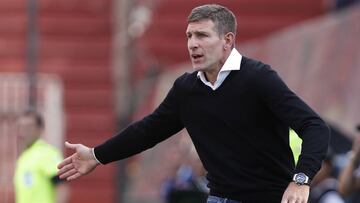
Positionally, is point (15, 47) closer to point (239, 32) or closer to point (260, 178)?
point (239, 32)

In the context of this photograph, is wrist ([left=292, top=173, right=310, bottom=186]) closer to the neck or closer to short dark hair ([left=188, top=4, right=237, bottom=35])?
the neck

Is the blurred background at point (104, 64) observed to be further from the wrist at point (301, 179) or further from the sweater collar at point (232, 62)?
the wrist at point (301, 179)

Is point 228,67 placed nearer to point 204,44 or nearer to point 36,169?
point 204,44

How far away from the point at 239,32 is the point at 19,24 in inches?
155

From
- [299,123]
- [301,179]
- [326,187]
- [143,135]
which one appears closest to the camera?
[301,179]

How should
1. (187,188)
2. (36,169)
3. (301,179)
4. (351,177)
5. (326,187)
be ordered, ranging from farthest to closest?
(187,188) < (36,169) < (326,187) < (351,177) < (301,179)

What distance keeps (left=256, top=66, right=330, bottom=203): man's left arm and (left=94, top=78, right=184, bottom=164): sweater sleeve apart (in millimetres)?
724

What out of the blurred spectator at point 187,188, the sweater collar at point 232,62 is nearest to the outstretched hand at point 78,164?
the sweater collar at point 232,62

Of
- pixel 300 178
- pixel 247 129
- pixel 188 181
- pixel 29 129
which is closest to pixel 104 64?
pixel 188 181

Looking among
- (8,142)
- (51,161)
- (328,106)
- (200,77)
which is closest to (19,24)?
(8,142)

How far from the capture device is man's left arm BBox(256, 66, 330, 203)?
6254mm

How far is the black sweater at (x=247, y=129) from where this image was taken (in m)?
6.52

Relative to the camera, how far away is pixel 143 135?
281 inches

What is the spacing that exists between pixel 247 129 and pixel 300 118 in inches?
15.1
